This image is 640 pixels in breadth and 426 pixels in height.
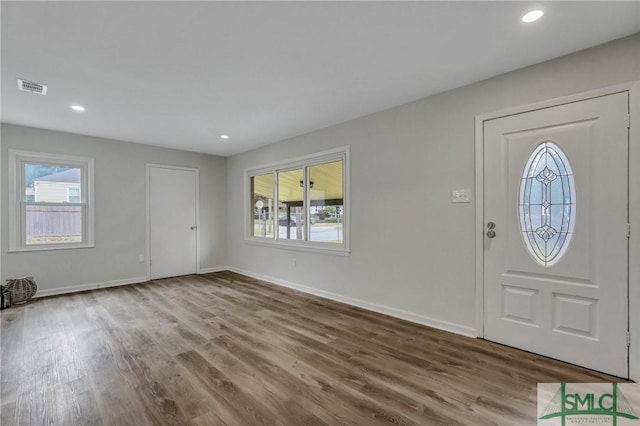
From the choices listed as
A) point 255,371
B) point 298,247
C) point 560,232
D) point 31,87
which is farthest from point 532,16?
point 31,87

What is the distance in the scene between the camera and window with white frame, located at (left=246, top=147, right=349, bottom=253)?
419 cm

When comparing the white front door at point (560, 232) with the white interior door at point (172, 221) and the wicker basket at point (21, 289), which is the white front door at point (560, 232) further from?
the wicker basket at point (21, 289)

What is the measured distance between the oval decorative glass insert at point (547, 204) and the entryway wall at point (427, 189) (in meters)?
0.38

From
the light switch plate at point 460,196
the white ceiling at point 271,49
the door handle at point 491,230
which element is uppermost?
the white ceiling at point 271,49

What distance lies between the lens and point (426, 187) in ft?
10.4

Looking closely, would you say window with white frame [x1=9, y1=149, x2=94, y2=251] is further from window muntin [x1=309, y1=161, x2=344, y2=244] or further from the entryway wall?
the entryway wall

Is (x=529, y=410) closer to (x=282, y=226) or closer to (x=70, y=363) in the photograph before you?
(x=70, y=363)

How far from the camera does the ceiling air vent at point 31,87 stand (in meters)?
2.79

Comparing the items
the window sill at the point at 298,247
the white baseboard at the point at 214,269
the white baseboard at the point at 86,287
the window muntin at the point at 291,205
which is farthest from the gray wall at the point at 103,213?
the window muntin at the point at 291,205

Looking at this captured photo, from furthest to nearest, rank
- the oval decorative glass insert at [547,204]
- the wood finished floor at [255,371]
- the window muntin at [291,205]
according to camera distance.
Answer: the window muntin at [291,205] < the oval decorative glass insert at [547,204] < the wood finished floor at [255,371]

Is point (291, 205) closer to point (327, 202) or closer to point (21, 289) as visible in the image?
point (327, 202)

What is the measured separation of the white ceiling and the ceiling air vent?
7 centimetres

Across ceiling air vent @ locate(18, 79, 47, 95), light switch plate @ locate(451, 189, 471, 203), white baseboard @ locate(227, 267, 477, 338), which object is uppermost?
ceiling air vent @ locate(18, 79, 47, 95)

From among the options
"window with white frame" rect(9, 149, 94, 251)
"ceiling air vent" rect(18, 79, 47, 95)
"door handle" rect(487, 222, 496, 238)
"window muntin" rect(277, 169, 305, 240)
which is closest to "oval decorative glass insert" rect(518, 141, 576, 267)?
"door handle" rect(487, 222, 496, 238)
